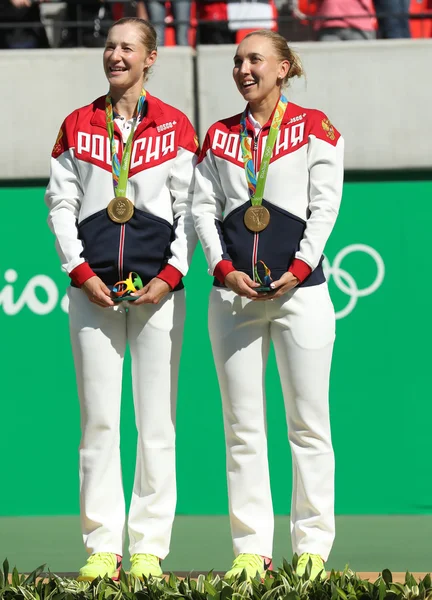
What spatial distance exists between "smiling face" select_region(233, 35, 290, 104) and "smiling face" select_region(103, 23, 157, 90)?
384mm

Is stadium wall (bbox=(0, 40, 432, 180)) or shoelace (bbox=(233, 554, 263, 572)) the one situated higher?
stadium wall (bbox=(0, 40, 432, 180))

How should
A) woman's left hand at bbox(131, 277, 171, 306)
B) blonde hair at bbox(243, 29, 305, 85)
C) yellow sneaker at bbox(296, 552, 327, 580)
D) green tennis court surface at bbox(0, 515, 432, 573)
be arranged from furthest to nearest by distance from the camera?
green tennis court surface at bbox(0, 515, 432, 573) → blonde hair at bbox(243, 29, 305, 85) → woman's left hand at bbox(131, 277, 171, 306) → yellow sneaker at bbox(296, 552, 327, 580)

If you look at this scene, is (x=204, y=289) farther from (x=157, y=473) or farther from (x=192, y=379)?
(x=157, y=473)

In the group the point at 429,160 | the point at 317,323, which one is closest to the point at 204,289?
the point at 429,160

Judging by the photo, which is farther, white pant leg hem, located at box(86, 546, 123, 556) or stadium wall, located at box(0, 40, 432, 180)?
stadium wall, located at box(0, 40, 432, 180)

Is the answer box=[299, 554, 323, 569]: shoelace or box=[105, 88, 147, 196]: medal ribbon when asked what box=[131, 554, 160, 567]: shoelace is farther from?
box=[105, 88, 147, 196]: medal ribbon

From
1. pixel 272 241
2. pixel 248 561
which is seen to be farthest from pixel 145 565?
pixel 272 241

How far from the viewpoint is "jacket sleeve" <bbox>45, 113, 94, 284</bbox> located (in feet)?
13.7

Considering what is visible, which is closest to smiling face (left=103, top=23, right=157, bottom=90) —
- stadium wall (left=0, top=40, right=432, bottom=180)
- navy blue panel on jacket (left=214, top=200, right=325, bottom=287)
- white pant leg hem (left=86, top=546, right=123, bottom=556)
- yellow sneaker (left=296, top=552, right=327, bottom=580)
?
navy blue panel on jacket (left=214, top=200, right=325, bottom=287)

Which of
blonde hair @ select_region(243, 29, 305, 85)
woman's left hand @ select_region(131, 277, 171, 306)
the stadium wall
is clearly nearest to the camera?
woman's left hand @ select_region(131, 277, 171, 306)

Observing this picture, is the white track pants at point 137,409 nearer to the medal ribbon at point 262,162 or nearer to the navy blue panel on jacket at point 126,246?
the navy blue panel on jacket at point 126,246

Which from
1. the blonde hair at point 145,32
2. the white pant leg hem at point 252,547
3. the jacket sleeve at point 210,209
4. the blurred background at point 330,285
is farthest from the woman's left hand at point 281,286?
the blurred background at point 330,285

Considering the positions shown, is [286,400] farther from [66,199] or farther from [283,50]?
[283,50]

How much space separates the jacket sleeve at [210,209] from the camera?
4133 millimetres
